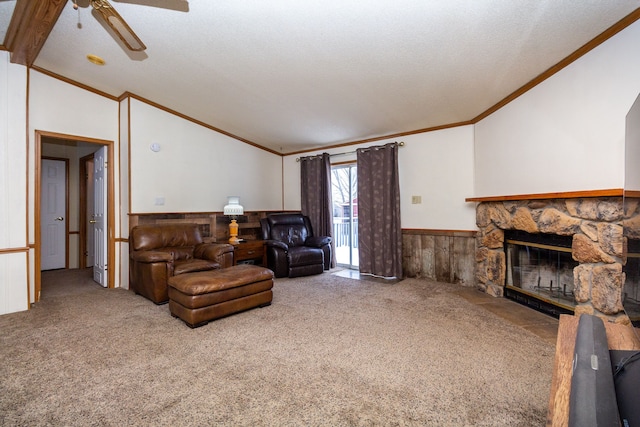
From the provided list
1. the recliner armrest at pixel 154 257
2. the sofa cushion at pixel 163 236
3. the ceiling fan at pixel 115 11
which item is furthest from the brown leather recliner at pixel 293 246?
the ceiling fan at pixel 115 11

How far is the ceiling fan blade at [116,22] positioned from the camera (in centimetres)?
177

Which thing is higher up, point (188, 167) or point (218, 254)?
point (188, 167)

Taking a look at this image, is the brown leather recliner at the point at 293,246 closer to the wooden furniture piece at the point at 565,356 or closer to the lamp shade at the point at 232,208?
the lamp shade at the point at 232,208

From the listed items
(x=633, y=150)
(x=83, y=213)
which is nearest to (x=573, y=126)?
(x=633, y=150)

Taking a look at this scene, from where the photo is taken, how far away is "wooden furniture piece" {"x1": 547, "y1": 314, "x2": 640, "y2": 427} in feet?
2.70

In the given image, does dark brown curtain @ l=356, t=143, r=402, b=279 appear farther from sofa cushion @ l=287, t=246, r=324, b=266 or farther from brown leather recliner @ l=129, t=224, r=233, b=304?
brown leather recliner @ l=129, t=224, r=233, b=304

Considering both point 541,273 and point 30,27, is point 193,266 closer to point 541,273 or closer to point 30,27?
point 30,27

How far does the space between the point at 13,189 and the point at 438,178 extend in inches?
197

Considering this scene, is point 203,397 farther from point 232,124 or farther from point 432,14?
point 232,124

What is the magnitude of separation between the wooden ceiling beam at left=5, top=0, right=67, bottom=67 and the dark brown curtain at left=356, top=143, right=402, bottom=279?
376cm

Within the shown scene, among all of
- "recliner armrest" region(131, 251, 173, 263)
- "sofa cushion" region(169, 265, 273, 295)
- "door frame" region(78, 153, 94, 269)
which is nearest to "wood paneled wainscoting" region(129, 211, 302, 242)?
"recliner armrest" region(131, 251, 173, 263)

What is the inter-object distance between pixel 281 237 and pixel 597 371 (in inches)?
175

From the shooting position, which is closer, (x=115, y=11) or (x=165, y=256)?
(x=115, y=11)

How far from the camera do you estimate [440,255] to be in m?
4.31
